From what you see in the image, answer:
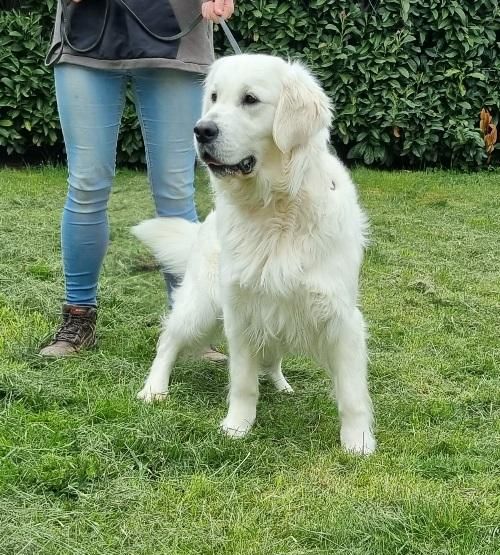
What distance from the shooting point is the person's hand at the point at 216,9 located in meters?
2.80

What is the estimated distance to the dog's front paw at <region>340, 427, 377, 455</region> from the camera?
98.4 inches

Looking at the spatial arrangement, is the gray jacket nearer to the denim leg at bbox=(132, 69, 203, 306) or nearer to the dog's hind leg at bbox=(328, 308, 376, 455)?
the denim leg at bbox=(132, 69, 203, 306)

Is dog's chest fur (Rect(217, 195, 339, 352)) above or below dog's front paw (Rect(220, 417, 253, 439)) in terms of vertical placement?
above

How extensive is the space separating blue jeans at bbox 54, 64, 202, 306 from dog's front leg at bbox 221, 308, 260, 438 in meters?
0.75

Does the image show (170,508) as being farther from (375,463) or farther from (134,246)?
(134,246)

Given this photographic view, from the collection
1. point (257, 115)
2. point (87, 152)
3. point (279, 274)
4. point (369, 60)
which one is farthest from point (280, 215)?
point (369, 60)

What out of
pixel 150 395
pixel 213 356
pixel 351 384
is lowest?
pixel 213 356

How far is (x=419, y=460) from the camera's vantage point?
240 centimetres

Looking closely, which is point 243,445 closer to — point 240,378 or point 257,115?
point 240,378

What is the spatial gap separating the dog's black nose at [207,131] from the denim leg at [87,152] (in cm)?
78

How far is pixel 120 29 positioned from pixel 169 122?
0.37 meters

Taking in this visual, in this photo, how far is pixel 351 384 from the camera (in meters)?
2.59

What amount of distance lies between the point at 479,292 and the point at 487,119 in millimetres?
3946

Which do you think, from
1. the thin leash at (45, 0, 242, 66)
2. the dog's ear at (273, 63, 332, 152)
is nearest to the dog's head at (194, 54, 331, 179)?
the dog's ear at (273, 63, 332, 152)
